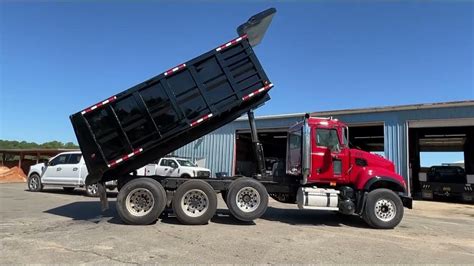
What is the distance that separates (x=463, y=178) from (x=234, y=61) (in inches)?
707

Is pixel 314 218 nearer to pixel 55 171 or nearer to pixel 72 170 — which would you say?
pixel 72 170

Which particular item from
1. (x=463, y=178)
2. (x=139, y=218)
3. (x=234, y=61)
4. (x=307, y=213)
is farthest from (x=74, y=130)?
(x=463, y=178)

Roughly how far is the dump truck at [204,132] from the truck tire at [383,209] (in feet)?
0.08

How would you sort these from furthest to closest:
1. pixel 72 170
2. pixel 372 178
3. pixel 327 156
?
pixel 72 170, pixel 327 156, pixel 372 178

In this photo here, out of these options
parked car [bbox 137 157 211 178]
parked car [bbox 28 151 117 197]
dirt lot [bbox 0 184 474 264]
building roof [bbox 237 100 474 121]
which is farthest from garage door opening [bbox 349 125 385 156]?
parked car [bbox 28 151 117 197]

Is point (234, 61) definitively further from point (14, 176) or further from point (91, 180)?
point (14, 176)

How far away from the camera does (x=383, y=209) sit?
428 inches

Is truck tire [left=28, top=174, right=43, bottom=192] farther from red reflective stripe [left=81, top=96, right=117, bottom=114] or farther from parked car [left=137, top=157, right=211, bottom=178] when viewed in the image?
A: red reflective stripe [left=81, top=96, right=117, bottom=114]

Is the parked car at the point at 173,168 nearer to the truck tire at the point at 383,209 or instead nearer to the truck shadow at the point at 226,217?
the truck shadow at the point at 226,217

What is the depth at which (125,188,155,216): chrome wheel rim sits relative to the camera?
10.0 metres

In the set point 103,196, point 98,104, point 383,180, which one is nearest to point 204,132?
point 98,104

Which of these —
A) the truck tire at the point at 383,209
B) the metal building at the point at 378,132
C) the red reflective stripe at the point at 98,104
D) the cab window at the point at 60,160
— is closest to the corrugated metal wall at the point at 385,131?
the metal building at the point at 378,132

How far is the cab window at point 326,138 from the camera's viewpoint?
1119cm

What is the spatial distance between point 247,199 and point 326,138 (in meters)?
2.73
